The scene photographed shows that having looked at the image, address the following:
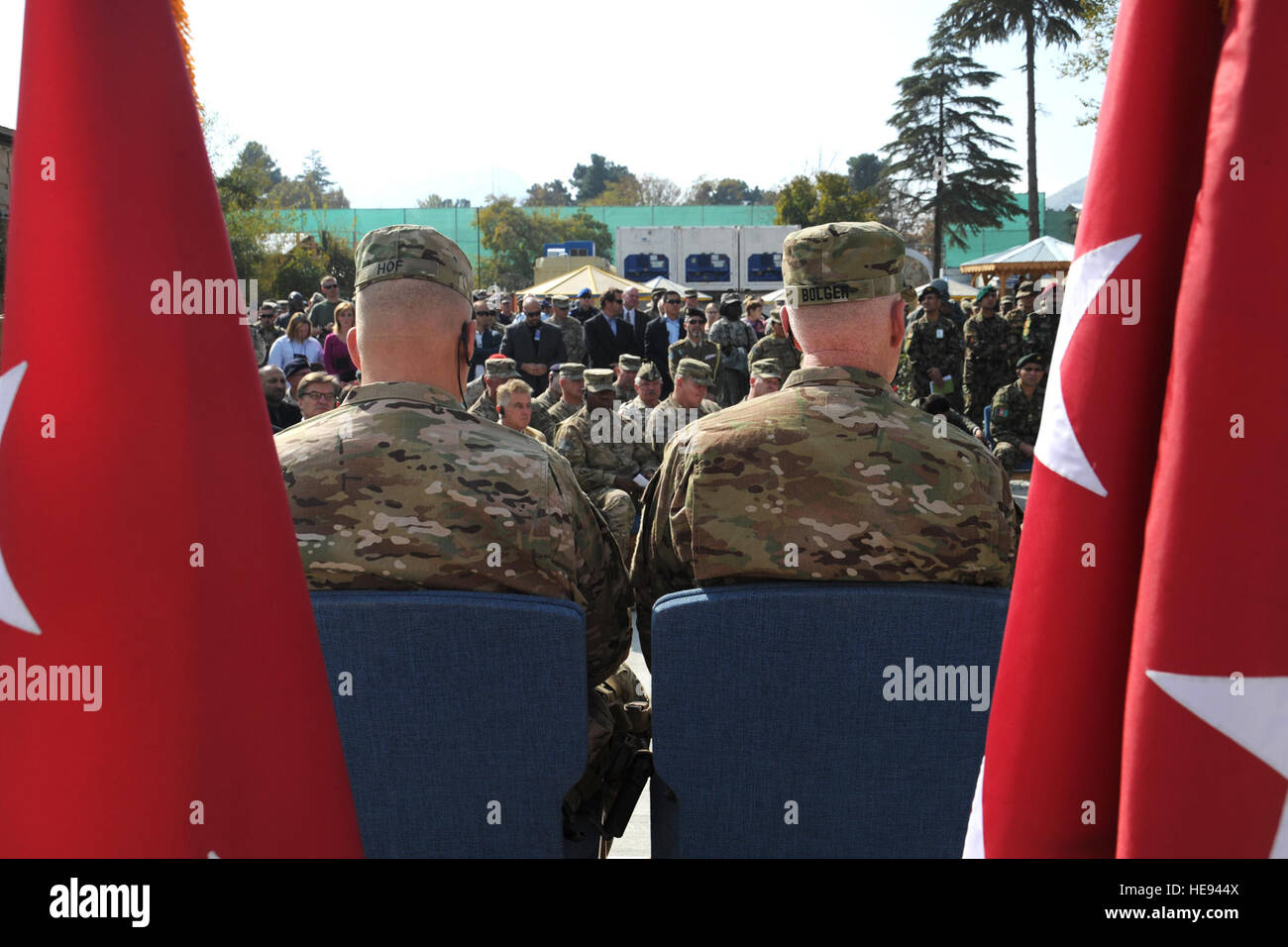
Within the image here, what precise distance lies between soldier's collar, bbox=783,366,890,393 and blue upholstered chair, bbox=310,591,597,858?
2.80ft

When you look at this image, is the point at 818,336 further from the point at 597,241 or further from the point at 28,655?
the point at 597,241

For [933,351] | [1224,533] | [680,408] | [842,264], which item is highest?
[842,264]

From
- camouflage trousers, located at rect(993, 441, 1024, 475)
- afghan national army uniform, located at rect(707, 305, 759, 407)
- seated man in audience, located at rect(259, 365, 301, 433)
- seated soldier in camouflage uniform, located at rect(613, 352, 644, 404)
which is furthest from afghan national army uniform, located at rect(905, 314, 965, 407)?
seated man in audience, located at rect(259, 365, 301, 433)

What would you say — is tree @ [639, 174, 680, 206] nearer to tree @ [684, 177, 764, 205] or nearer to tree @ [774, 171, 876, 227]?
tree @ [684, 177, 764, 205]

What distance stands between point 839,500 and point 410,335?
1030 millimetres

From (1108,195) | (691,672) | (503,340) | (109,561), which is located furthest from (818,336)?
(503,340)

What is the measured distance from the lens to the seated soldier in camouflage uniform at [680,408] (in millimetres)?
7762

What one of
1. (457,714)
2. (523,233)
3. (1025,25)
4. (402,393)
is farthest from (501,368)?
(523,233)

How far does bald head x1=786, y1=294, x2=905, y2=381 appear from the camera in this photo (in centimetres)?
258

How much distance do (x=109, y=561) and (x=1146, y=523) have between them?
101 cm

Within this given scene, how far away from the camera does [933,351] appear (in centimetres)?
1187

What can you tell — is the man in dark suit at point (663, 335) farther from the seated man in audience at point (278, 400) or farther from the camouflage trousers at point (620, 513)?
the camouflage trousers at point (620, 513)

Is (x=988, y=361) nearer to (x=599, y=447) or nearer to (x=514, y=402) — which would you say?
(x=599, y=447)

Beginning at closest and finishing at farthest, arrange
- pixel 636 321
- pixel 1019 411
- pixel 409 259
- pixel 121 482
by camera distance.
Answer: pixel 121 482 → pixel 409 259 → pixel 1019 411 → pixel 636 321
